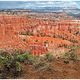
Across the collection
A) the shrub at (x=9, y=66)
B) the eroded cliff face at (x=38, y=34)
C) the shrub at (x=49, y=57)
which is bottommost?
the shrub at (x=9, y=66)

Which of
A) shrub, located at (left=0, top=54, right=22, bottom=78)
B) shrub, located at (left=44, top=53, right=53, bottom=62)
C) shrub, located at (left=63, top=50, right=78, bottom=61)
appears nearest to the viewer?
shrub, located at (left=0, top=54, right=22, bottom=78)

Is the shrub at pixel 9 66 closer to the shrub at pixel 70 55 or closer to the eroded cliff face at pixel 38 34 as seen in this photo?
the eroded cliff face at pixel 38 34

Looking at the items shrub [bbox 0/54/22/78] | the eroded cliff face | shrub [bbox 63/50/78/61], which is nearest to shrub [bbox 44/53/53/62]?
the eroded cliff face

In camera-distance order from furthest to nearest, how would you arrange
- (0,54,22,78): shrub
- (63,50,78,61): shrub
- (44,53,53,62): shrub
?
(63,50,78,61): shrub
(44,53,53,62): shrub
(0,54,22,78): shrub

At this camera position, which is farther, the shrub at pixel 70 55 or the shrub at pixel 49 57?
the shrub at pixel 70 55

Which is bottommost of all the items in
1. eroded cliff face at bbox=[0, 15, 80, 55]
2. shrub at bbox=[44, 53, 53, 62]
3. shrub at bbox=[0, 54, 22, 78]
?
shrub at bbox=[0, 54, 22, 78]

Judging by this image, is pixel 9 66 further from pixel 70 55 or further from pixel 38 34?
pixel 70 55

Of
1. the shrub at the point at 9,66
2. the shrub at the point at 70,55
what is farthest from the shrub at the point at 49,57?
the shrub at the point at 9,66

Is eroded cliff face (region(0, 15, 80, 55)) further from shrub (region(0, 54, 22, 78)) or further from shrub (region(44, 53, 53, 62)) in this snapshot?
shrub (region(0, 54, 22, 78))
